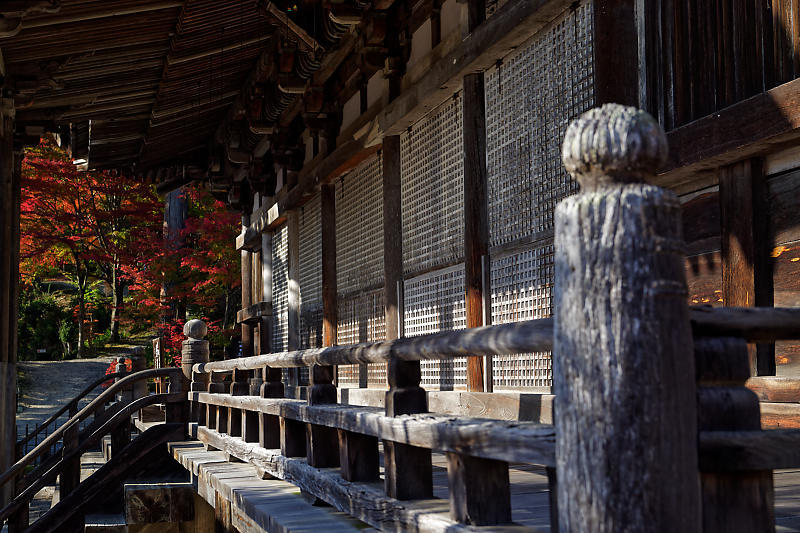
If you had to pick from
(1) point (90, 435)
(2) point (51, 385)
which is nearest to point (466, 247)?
(1) point (90, 435)

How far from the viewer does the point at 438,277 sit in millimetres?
7648

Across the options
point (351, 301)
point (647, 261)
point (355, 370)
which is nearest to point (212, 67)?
point (351, 301)

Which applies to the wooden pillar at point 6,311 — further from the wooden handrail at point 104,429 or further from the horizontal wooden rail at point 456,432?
the horizontal wooden rail at point 456,432

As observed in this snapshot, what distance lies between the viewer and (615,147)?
7.79 feet

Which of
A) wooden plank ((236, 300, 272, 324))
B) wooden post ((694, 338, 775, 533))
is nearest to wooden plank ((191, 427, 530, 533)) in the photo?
wooden post ((694, 338, 775, 533))

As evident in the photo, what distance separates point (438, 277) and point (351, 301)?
8.59 ft

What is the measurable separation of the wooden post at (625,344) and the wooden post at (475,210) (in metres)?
3.99

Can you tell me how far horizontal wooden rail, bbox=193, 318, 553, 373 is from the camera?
2.93 m

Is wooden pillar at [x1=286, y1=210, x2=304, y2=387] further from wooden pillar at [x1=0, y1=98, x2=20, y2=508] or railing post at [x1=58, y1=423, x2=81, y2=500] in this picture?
wooden pillar at [x1=0, y1=98, x2=20, y2=508]

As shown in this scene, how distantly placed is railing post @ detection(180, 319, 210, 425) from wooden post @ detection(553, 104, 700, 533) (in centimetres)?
822

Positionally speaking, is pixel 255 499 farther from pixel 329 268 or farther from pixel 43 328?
pixel 43 328

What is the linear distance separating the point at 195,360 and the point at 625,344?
9.18 m

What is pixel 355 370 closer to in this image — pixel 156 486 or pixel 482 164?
pixel 156 486

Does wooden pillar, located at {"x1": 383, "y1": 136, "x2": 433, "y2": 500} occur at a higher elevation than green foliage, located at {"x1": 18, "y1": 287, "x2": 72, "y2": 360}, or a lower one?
lower
